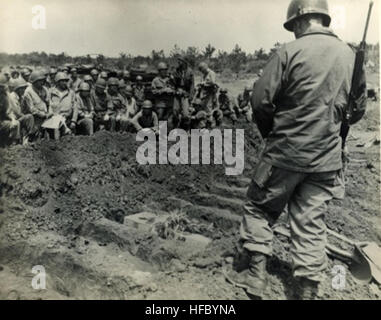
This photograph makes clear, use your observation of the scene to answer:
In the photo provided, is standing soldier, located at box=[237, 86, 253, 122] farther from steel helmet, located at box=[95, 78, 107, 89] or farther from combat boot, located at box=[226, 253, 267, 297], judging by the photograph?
combat boot, located at box=[226, 253, 267, 297]

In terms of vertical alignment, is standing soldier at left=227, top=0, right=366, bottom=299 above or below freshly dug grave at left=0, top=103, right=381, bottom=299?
above

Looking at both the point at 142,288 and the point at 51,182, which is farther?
the point at 51,182

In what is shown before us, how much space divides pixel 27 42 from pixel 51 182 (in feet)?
5.84

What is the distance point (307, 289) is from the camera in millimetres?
3365

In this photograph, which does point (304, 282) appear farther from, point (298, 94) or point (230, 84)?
point (230, 84)

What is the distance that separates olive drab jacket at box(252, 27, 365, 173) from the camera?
3.13m

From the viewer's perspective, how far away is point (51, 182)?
522 cm

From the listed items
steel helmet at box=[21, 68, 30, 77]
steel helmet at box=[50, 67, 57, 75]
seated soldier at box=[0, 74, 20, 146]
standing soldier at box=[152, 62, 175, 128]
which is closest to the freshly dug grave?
seated soldier at box=[0, 74, 20, 146]

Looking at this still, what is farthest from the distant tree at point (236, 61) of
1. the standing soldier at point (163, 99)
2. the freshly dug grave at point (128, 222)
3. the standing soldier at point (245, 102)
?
the freshly dug grave at point (128, 222)

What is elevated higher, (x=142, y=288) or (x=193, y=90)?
(x=193, y=90)

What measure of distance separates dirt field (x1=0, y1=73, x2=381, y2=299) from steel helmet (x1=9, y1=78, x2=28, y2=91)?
1.16m

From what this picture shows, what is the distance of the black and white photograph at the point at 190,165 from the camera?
3.28 meters

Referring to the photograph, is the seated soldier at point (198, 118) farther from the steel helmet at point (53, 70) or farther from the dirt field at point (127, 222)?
the steel helmet at point (53, 70)

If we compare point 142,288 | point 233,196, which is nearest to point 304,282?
point 142,288
